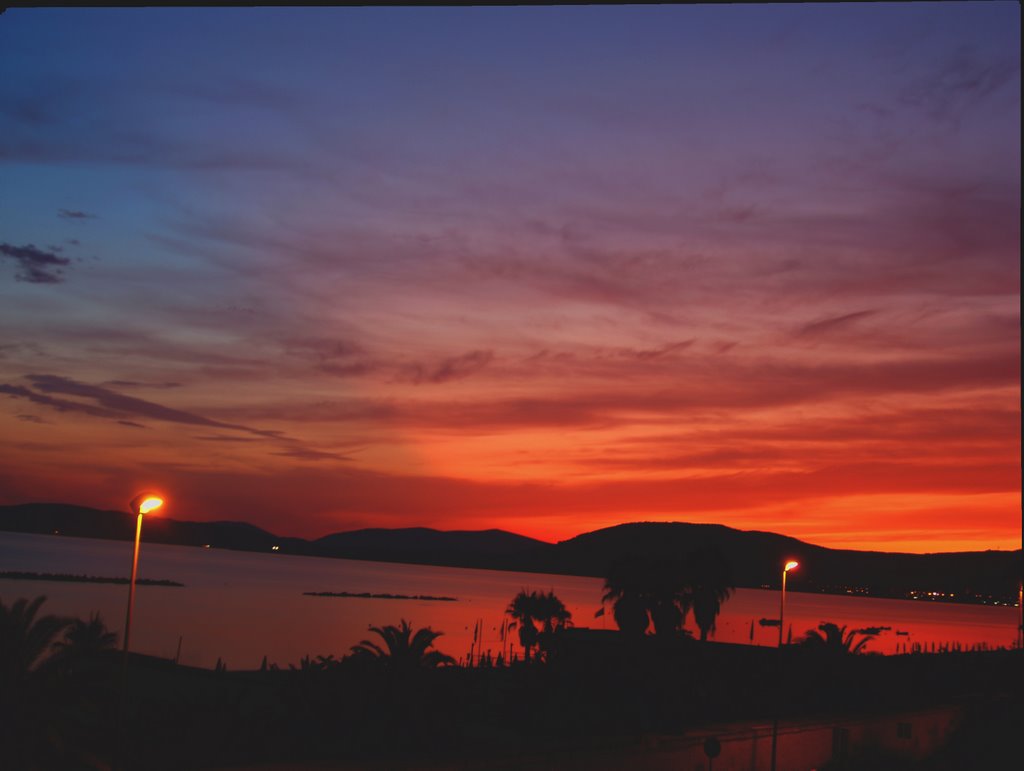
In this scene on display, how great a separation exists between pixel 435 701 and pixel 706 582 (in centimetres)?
5222

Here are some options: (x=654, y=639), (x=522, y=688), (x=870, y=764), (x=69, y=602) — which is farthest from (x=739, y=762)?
(x=69, y=602)

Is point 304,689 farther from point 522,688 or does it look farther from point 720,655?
point 720,655

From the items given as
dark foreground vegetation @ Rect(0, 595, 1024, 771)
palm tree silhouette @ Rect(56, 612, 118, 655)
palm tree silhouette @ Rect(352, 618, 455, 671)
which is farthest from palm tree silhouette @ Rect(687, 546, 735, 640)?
palm tree silhouette @ Rect(56, 612, 118, 655)

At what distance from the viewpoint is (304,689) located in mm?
30875

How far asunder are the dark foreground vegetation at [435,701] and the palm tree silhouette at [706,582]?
2034cm

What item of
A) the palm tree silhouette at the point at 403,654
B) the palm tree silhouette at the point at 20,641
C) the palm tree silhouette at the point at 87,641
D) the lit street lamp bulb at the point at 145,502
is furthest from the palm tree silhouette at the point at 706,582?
the lit street lamp bulb at the point at 145,502

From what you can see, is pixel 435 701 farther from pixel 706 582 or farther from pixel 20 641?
pixel 706 582

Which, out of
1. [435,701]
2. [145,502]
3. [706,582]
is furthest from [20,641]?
[706,582]

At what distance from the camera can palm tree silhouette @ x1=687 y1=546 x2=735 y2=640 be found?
77875 millimetres

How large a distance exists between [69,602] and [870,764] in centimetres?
15845

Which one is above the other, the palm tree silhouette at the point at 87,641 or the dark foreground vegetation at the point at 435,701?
the palm tree silhouette at the point at 87,641

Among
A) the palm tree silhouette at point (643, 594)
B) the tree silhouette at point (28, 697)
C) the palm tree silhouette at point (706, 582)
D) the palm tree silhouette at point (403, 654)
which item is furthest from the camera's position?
the palm tree silhouette at point (706, 582)

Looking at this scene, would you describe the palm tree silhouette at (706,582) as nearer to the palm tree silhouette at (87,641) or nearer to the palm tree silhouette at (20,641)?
the palm tree silhouette at (87,641)

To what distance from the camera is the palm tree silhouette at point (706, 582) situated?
255ft
